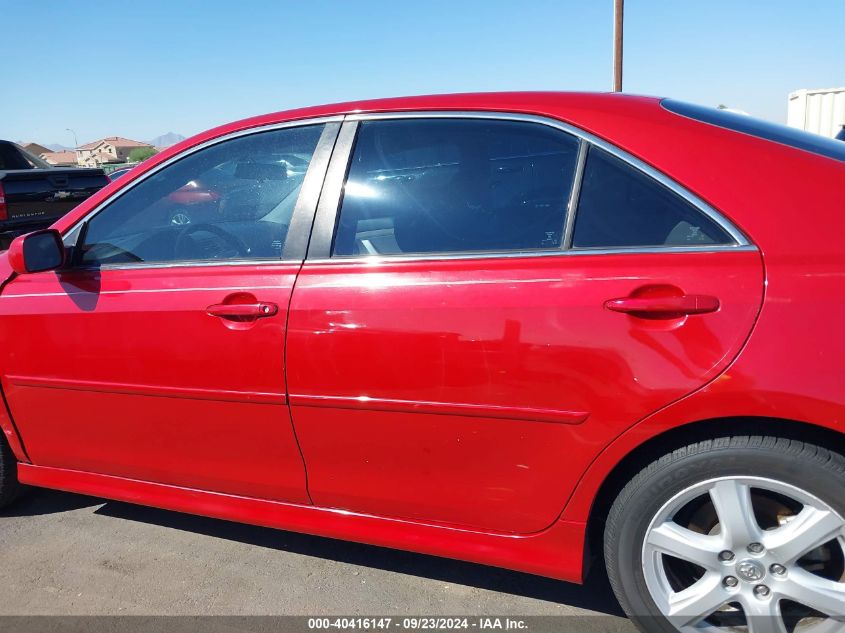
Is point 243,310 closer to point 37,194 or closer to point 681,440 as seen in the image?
point 681,440

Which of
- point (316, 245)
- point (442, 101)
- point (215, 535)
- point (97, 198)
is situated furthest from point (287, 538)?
point (442, 101)

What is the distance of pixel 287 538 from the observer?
2760mm

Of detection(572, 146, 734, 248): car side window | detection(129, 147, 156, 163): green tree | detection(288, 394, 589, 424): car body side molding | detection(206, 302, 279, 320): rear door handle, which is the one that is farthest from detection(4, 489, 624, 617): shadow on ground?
detection(129, 147, 156, 163): green tree

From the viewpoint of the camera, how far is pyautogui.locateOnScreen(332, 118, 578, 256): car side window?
6.66 ft

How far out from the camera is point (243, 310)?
7.14ft

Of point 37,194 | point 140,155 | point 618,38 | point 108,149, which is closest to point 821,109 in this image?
point 618,38

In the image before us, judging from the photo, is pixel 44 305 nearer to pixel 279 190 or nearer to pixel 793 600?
pixel 279 190

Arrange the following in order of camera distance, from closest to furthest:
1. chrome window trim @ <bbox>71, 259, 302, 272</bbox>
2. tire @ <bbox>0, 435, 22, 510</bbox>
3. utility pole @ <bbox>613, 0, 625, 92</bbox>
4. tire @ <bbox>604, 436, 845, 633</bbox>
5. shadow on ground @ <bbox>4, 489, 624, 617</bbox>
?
tire @ <bbox>604, 436, 845, 633</bbox>, chrome window trim @ <bbox>71, 259, 302, 272</bbox>, shadow on ground @ <bbox>4, 489, 624, 617</bbox>, tire @ <bbox>0, 435, 22, 510</bbox>, utility pole @ <bbox>613, 0, 625, 92</bbox>

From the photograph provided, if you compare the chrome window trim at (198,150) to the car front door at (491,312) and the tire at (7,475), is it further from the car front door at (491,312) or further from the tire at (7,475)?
the tire at (7,475)

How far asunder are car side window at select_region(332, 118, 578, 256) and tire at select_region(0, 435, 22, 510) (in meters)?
1.83

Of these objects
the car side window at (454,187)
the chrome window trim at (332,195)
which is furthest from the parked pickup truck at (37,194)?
the car side window at (454,187)

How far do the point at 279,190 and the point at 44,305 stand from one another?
3.29 ft

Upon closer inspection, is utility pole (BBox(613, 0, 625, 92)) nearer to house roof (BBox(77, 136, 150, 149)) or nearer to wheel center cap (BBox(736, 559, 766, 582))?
wheel center cap (BBox(736, 559, 766, 582))

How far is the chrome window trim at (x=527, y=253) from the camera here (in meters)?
1.79
